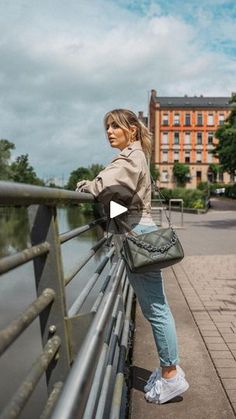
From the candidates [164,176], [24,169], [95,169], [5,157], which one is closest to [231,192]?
[95,169]

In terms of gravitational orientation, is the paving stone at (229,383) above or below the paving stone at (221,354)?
above

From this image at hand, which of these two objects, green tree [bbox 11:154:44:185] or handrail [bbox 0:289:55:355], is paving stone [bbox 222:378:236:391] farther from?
green tree [bbox 11:154:44:185]

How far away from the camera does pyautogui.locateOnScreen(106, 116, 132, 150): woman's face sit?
3.08 meters

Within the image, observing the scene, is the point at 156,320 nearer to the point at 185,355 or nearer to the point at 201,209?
the point at 185,355

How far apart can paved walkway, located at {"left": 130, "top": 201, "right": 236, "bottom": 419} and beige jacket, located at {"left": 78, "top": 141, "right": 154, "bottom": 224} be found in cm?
119

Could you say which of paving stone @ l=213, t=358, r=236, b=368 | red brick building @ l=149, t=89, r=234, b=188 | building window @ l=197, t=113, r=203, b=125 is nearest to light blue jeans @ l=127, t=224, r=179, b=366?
paving stone @ l=213, t=358, r=236, b=368

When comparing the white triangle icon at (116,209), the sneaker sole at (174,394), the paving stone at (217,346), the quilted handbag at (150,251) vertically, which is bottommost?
the paving stone at (217,346)

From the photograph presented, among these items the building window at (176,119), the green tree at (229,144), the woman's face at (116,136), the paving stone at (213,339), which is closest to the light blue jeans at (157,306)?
the woman's face at (116,136)

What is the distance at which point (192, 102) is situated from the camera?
320 ft

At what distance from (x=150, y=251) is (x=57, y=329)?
0.93 meters

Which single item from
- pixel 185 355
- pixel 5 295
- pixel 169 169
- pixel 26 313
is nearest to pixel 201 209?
pixel 5 295

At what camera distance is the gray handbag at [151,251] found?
2799 millimetres

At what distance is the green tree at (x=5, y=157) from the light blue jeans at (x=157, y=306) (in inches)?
2865

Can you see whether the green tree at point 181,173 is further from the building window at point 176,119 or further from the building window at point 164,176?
the building window at point 176,119
